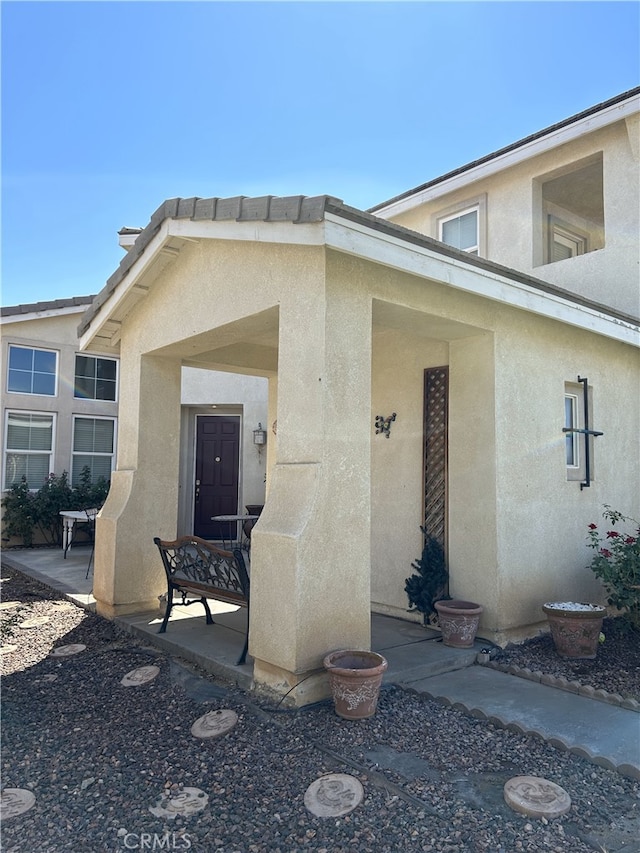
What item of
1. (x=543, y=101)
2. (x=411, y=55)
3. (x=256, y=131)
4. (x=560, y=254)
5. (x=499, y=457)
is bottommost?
(x=499, y=457)

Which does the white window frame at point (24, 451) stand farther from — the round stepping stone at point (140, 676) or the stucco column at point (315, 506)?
the stucco column at point (315, 506)

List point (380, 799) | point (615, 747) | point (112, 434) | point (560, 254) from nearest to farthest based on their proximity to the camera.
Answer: point (380, 799) → point (615, 747) → point (560, 254) → point (112, 434)

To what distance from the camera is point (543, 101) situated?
29.4ft

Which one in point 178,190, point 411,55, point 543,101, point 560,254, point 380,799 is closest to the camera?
point 380,799

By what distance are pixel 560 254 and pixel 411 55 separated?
4.54 m

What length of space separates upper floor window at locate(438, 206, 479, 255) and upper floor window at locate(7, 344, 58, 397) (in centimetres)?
953

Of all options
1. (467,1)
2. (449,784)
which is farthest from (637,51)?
(449,784)

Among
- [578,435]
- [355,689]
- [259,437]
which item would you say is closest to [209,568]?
[355,689]

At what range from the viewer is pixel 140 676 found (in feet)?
16.5

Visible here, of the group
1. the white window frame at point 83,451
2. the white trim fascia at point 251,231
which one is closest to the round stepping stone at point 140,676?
the white trim fascia at point 251,231

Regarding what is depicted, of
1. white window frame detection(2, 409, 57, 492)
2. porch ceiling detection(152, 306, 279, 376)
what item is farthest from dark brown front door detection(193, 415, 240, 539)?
porch ceiling detection(152, 306, 279, 376)

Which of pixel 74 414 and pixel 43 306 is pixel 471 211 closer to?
pixel 43 306

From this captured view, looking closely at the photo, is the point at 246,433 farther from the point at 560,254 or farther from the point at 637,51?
the point at 637,51

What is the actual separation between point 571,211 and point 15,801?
36.4ft
